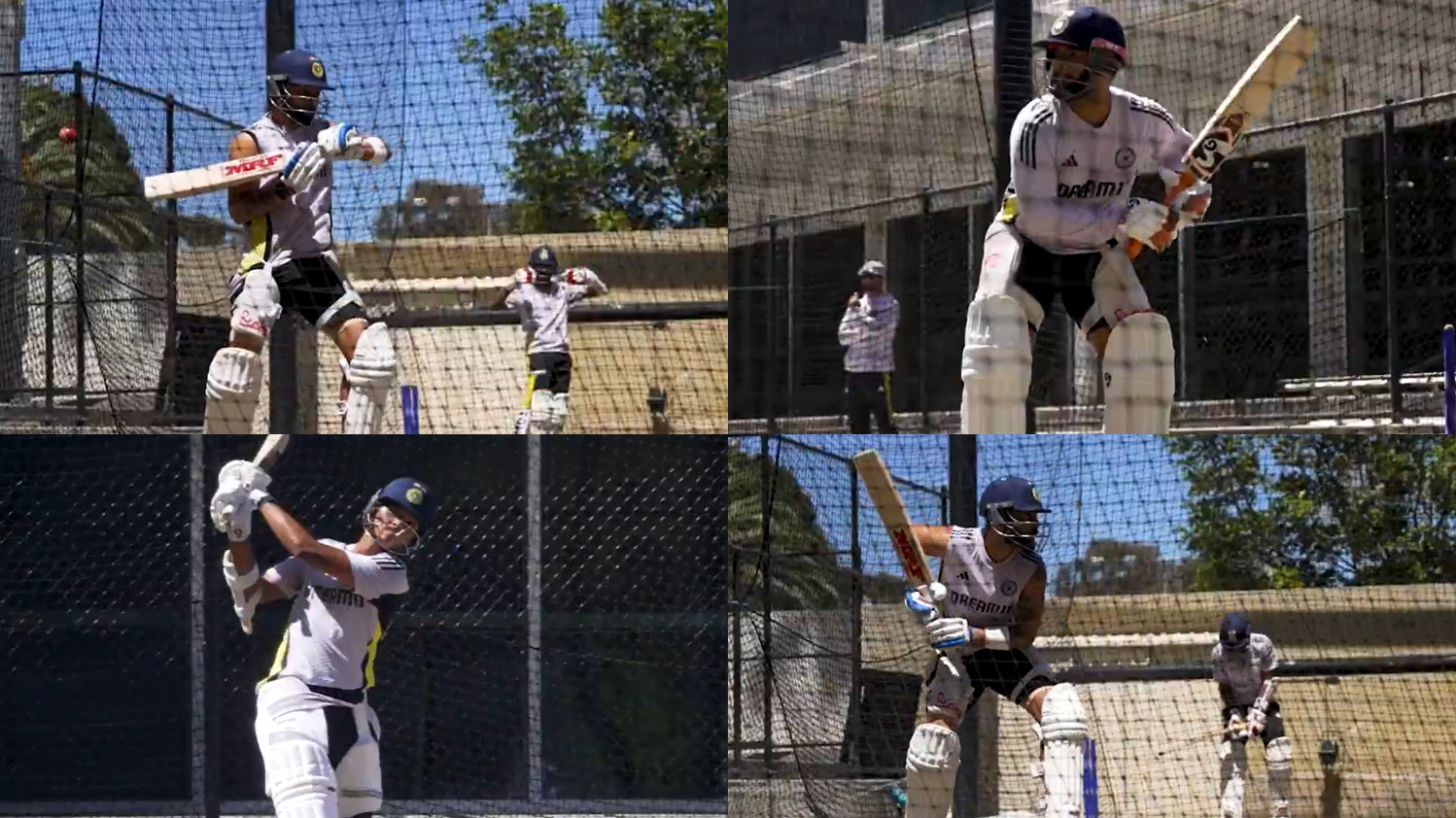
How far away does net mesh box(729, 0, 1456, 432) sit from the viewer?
13.7m

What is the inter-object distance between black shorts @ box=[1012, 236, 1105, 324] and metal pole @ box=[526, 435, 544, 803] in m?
3.71

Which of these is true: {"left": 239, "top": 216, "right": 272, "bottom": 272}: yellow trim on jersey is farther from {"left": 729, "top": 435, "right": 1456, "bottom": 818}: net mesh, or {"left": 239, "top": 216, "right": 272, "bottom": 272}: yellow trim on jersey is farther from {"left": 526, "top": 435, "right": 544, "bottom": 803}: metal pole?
{"left": 729, "top": 435, "right": 1456, "bottom": 818}: net mesh

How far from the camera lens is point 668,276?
15.6 metres

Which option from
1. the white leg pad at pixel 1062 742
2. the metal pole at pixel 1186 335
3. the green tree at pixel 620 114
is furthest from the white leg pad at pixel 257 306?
the metal pole at pixel 1186 335

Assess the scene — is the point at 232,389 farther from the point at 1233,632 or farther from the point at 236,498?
the point at 1233,632

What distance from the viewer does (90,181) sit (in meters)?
12.9

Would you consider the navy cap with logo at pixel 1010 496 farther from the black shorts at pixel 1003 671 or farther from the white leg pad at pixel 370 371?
the white leg pad at pixel 370 371

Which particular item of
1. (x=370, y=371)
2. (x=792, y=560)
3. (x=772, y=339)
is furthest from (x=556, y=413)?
(x=370, y=371)

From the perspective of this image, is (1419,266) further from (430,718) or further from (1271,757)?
(430,718)

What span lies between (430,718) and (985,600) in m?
3.50

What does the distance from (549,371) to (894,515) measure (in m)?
6.23

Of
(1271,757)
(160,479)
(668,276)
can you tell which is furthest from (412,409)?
(1271,757)

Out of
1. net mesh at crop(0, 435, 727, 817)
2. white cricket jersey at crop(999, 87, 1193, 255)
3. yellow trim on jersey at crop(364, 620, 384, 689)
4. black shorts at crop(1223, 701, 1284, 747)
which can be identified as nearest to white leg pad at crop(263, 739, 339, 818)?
yellow trim on jersey at crop(364, 620, 384, 689)

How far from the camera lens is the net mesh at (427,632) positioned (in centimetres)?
1032
